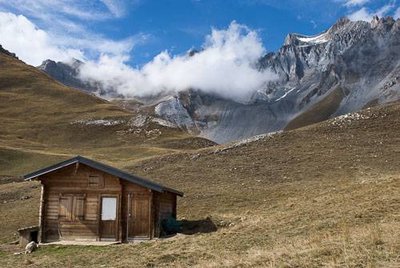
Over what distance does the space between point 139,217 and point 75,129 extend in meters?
109

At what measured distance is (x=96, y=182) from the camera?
3234 cm

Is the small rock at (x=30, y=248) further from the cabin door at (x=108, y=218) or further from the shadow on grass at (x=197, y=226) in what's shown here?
the shadow on grass at (x=197, y=226)

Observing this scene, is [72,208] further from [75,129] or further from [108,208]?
[75,129]

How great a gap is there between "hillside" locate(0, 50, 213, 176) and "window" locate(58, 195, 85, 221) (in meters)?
54.1

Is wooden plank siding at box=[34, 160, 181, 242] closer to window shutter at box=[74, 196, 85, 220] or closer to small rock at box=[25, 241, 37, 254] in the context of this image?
window shutter at box=[74, 196, 85, 220]

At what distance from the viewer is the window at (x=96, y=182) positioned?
3231cm

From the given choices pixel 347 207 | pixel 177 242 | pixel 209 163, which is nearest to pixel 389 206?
pixel 347 207

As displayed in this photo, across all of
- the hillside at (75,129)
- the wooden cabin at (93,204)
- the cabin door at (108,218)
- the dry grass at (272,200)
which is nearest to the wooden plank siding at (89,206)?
the wooden cabin at (93,204)

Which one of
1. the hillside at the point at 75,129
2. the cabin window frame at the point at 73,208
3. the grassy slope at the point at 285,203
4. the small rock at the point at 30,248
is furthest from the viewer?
the hillside at the point at 75,129

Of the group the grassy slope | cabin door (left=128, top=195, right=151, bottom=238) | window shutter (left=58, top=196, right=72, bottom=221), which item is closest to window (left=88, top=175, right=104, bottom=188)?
window shutter (left=58, top=196, right=72, bottom=221)

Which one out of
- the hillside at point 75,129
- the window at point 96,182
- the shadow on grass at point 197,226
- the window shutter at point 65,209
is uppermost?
the hillside at point 75,129

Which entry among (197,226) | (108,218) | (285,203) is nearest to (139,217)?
(108,218)

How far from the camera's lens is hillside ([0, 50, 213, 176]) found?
352 feet

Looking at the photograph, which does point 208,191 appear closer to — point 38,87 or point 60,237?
point 60,237
